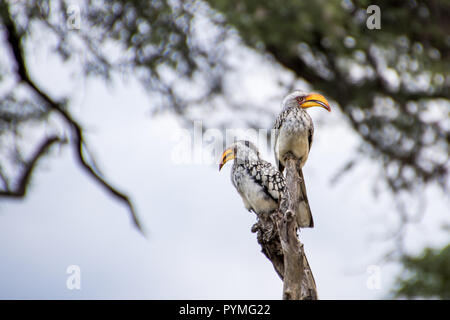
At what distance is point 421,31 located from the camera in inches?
294

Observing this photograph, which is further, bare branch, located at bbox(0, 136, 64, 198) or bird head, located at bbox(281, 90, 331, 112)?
bare branch, located at bbox(0, 136, 64, 198)

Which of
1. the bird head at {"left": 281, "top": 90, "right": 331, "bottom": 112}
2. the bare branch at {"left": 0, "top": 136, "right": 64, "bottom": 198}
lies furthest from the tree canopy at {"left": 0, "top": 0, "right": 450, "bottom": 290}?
the bird head at {"left": 281, "top": 90, "right": 331, "bottom": 112}

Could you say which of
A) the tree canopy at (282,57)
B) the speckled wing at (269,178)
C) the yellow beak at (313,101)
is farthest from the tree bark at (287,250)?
the tree canopy at (282,57)

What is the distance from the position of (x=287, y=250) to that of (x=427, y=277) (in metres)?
4.88

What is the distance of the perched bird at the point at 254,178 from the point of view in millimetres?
2807

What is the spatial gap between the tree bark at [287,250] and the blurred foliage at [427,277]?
14.1 feet

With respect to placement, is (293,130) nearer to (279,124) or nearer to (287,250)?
(279,124)

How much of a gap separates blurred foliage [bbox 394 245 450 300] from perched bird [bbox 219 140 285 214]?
13.4ft

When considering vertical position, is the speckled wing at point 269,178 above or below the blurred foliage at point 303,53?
below

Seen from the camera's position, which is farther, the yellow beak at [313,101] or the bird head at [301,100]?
the bird head at [301,100]

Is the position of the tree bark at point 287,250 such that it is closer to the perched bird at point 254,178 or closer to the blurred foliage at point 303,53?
the perched bird at point 254,178

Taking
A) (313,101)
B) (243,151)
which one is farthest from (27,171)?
(313,101)

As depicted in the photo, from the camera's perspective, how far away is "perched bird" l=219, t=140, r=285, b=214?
2.81 metres

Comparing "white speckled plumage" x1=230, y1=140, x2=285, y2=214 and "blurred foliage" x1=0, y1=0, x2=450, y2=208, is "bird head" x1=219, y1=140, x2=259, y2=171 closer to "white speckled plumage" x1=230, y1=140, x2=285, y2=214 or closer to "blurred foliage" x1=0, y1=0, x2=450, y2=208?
"white speckled plumage" x1=230, y1=140, x2=285, y2=214
